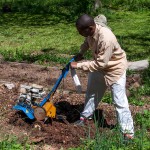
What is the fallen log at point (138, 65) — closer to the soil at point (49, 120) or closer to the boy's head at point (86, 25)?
the soil at point (49, 120)

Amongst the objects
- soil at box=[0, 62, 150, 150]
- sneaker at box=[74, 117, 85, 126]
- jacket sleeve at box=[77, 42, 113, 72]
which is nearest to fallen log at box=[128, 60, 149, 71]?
soil at box=[0, 62, 150, 150]

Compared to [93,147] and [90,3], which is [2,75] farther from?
[90,3]

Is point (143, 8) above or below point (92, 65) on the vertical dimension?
below

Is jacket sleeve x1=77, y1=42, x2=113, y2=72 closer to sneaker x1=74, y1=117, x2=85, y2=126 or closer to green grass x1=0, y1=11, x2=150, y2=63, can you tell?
sneaker x1=74, y1=117, x2=85, y2=126

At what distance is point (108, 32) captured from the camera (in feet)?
17.3

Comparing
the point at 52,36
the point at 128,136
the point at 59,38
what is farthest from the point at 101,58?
the point at 52,36

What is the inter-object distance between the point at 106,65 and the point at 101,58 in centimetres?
12

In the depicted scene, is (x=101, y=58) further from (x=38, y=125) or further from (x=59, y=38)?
(x=59, y=38)

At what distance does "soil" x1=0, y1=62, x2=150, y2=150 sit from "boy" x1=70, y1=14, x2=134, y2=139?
0.38m

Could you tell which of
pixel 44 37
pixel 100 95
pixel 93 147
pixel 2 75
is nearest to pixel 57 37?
pixel 44 37

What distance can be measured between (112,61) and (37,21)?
32.7ft

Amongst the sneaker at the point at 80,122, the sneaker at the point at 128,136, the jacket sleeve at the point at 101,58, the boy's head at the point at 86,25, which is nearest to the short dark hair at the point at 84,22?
the boy's head at the point at 86,25

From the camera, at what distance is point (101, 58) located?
522 cm

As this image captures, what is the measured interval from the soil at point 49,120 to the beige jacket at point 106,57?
26.2 inches
